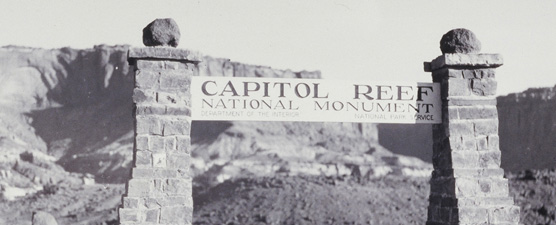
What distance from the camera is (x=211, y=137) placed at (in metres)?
56.1

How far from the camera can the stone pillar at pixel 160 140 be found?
5926mm

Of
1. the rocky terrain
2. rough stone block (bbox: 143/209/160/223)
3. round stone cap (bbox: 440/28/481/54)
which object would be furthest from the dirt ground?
rough stone block (bbox: 143/209/160/223)

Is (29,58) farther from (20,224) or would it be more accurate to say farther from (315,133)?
(20,224)

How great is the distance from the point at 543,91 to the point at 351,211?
127 ft

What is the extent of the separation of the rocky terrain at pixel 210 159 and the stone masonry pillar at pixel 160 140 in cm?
467

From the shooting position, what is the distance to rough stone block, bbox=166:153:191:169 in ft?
19.8

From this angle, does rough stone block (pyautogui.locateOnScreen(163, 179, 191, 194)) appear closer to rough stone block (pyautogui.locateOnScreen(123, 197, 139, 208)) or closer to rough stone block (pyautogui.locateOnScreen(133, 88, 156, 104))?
rough stone block (pyautogui.locateOnScreen(123, 197, 139, 208))

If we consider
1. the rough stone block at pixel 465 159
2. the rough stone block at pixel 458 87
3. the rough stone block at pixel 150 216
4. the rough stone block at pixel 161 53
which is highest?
the rough stone block at pixel 161 53

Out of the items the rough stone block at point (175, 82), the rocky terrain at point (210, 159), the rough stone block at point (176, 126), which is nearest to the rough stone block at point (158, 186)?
the rough stone block at point (176, 126)

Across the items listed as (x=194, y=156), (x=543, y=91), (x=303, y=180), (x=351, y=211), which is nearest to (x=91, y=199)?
(x=303, y=180)

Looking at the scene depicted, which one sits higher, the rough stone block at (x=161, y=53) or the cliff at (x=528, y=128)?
the cliff at (x=528, y=128)

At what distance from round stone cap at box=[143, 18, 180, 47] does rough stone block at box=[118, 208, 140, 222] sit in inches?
60.4

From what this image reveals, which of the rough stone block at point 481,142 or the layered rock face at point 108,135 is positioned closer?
the rough stone block at point 481,142

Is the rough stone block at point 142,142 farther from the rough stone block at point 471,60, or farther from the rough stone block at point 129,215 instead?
the rough stone block at point 471,60
